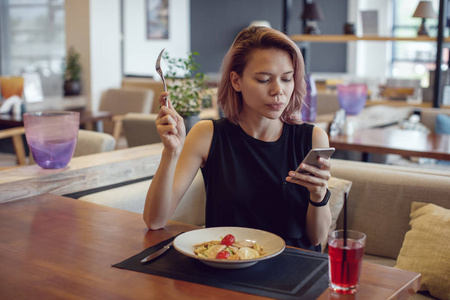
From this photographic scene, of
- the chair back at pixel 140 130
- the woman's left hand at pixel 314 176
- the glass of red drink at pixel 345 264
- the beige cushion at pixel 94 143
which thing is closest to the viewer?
the glass of red drink at pixel 345 264

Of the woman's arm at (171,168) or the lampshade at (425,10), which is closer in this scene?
the woman's arm at (171,168)

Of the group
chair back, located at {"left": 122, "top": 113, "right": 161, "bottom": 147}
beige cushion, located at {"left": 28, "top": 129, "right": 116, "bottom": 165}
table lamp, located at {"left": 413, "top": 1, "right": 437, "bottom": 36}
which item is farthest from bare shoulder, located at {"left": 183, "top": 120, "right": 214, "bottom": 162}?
table lamp, located at {"left": 413, "top": 1, "right": 437, "bottom": 36}

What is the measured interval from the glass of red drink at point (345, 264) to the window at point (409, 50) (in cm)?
963

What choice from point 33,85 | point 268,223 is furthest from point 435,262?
point 33,85

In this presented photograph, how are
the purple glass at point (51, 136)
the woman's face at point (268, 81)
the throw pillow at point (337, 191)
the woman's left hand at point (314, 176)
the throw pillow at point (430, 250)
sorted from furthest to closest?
the throw pillow at point (337, 191) → the purple glass at point (51, 136) → the throw pillow at point (430, 250) → the woman's face at point (268, 81) → the woman's left hand at point (314, 176)

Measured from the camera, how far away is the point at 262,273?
1.30m

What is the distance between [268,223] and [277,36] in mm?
601

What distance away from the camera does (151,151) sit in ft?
8.84

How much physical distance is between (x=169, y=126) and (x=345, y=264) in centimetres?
62

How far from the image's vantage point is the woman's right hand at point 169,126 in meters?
1.55

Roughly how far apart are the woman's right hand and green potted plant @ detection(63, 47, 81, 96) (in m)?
4.76

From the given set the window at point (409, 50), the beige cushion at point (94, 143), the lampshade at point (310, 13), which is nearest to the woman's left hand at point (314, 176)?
the beige cushion at point (94, 143)

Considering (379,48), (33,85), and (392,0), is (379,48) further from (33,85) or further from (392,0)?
(33,85)

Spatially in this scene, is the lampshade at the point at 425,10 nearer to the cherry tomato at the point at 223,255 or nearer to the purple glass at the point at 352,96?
the purple glass at the point at 352,96
